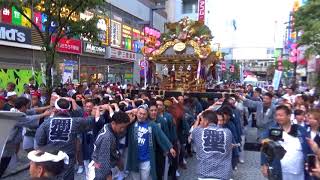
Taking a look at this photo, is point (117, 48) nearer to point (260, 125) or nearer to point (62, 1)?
point (62, 1)

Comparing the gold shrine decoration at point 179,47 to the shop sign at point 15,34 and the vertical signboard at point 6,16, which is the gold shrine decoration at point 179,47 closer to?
the vertical signboard at point 6,16

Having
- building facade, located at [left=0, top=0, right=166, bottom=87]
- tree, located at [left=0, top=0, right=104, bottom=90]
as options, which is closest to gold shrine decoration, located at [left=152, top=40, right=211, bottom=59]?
building facade, located at [left=0, top=0, right=166, bottom=87]

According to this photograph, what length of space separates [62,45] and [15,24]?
14.1ft

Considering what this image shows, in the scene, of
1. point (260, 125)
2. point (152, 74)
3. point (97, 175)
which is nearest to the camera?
point (97, 175)

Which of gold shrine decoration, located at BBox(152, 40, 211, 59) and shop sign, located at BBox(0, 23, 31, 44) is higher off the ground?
shop sign, located at BBox(0, 23, 31, 44)

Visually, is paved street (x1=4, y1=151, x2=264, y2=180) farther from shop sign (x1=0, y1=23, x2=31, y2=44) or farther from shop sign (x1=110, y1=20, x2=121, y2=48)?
shop sign (x1=110, y1=20, x2=121, y2=48)

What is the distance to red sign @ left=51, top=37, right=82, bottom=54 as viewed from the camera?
25.1 meters

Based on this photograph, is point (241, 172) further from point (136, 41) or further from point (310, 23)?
point (136, 41)

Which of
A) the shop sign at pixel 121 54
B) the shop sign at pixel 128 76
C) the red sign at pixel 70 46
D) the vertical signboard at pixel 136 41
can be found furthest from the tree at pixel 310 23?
the vertical signboard at pixel 136 41

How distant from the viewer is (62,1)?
11.0 metres

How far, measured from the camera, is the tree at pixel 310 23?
14.4 meters

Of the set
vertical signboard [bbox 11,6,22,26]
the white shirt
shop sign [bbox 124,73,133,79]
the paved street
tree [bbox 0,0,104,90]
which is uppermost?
vertical signboard [bbox 11,6,22,26]

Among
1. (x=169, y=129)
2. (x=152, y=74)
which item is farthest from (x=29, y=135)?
(x=152, y=74)

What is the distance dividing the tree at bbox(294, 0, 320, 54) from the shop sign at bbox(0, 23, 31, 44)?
533 inches
